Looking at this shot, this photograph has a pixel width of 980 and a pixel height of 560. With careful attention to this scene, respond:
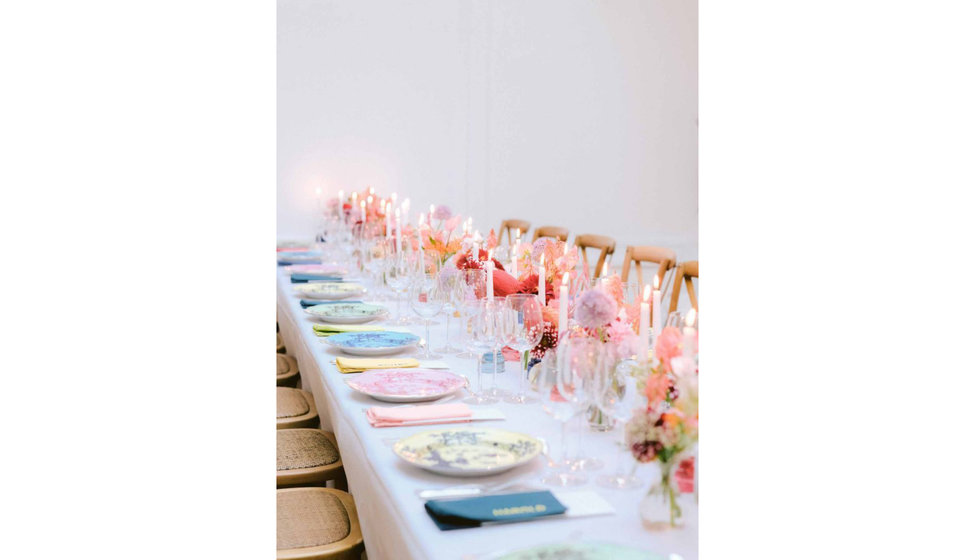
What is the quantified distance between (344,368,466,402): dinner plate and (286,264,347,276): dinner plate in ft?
6.33

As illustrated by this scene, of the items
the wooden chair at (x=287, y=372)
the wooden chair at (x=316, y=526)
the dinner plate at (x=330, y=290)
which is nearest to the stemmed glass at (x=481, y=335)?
the wooden chair at (x=316, y=526)

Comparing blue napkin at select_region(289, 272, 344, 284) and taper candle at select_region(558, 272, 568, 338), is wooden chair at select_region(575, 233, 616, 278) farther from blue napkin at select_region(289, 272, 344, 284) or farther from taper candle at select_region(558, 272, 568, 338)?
taper candle at select_region(558, 272, 568, 338)

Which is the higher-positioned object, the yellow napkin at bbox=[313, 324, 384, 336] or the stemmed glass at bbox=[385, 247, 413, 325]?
the stemmed glass at bbox=[385, 247, 413, 325]

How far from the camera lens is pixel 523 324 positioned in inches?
71.4

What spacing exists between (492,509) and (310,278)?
8.98 ft

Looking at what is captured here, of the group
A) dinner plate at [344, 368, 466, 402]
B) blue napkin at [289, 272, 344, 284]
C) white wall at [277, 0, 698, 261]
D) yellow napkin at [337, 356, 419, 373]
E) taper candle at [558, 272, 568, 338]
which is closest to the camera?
taper candle at [558, 272, 568, 338]

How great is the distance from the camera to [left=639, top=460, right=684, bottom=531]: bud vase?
1153 millimetres

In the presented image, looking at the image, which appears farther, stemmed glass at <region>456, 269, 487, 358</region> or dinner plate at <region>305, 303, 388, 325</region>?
dinner plate at <region>305, 303, 388, 325</region>

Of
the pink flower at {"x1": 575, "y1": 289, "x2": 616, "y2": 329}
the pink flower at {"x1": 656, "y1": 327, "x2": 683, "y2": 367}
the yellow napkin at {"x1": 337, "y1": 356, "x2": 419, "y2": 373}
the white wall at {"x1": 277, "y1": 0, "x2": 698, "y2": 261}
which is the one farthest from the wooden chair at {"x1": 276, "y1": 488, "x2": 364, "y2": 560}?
the white wall at {"x1": 277, "y1": 0, "x2": 698, "y2": 261}
